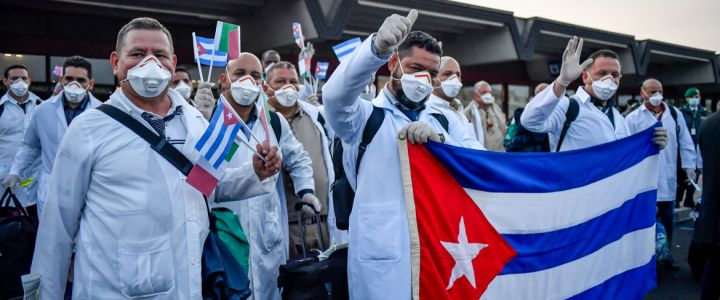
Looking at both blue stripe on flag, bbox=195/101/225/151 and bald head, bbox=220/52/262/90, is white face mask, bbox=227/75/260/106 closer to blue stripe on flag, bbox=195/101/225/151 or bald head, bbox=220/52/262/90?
bald head, bbox=220/52/262/90

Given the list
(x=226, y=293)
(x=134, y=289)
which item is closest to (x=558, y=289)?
(x=226, y=293)

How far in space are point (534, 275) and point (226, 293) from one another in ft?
6.26

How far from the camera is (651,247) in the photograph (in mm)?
4230

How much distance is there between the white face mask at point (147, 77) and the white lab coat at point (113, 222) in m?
0.19

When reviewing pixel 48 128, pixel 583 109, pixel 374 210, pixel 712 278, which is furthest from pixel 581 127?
pixel 48 128

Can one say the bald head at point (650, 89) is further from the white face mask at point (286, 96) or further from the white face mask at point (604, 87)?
the white face mask at point (286, 96)

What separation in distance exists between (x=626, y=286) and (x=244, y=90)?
313cm

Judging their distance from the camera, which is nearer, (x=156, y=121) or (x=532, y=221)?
(x=156, y=121)

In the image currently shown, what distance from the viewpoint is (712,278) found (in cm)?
425

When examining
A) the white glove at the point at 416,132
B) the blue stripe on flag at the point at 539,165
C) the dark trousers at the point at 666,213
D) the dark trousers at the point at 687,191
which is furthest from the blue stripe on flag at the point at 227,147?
the dark trousers at the point at 687,191

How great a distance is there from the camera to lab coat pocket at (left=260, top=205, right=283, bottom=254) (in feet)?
12.2

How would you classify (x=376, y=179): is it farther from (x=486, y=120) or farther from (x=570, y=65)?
(x=486, y=120)

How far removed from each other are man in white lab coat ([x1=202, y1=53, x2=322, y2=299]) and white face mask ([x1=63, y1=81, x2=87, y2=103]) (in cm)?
217

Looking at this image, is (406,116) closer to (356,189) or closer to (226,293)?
(356,189)
